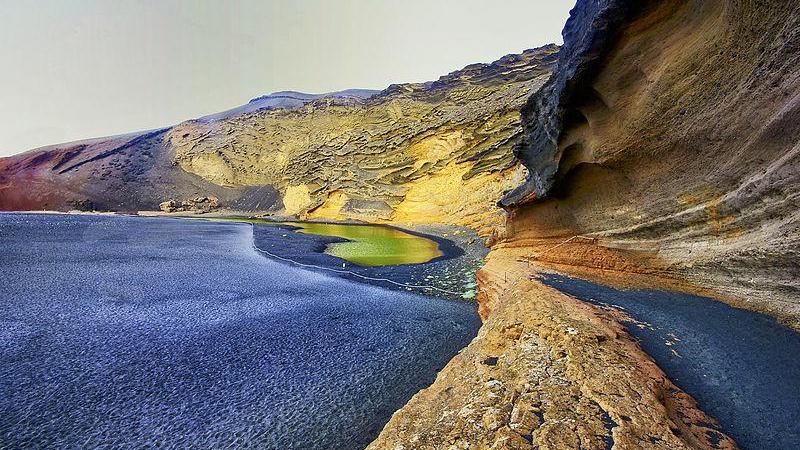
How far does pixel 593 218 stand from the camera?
6.71m

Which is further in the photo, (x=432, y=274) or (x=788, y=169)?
(x=432, y=274)

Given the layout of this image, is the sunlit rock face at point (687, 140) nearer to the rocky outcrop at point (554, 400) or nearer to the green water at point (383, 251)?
the rocky outcrop at point (554, 400)

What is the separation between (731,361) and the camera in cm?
268

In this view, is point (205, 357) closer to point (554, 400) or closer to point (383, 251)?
point (554, 400)

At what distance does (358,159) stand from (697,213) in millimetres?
28649

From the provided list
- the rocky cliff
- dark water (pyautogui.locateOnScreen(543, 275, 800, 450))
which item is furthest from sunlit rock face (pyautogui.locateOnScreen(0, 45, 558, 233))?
dark water (pyautogui.locateOnScreen(543, 275, 800, 450))

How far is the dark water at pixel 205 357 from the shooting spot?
2.69 meters

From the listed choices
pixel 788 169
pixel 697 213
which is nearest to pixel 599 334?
pixel 788 169

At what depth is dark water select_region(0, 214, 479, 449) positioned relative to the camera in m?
2.69

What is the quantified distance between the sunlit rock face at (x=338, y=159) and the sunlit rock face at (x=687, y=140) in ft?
38.6

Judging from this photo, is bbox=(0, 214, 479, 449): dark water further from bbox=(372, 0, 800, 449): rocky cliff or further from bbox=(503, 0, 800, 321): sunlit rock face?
bbox=(503, 0, 800, 321): sunlit rock face

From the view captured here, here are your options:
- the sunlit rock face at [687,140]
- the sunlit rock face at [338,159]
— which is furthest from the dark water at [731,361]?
the sunlit rock face at [338,159]

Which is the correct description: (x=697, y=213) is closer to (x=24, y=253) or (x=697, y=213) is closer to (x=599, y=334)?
(x=599, y=334)

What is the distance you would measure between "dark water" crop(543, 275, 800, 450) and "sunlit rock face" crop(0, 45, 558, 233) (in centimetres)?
1450
